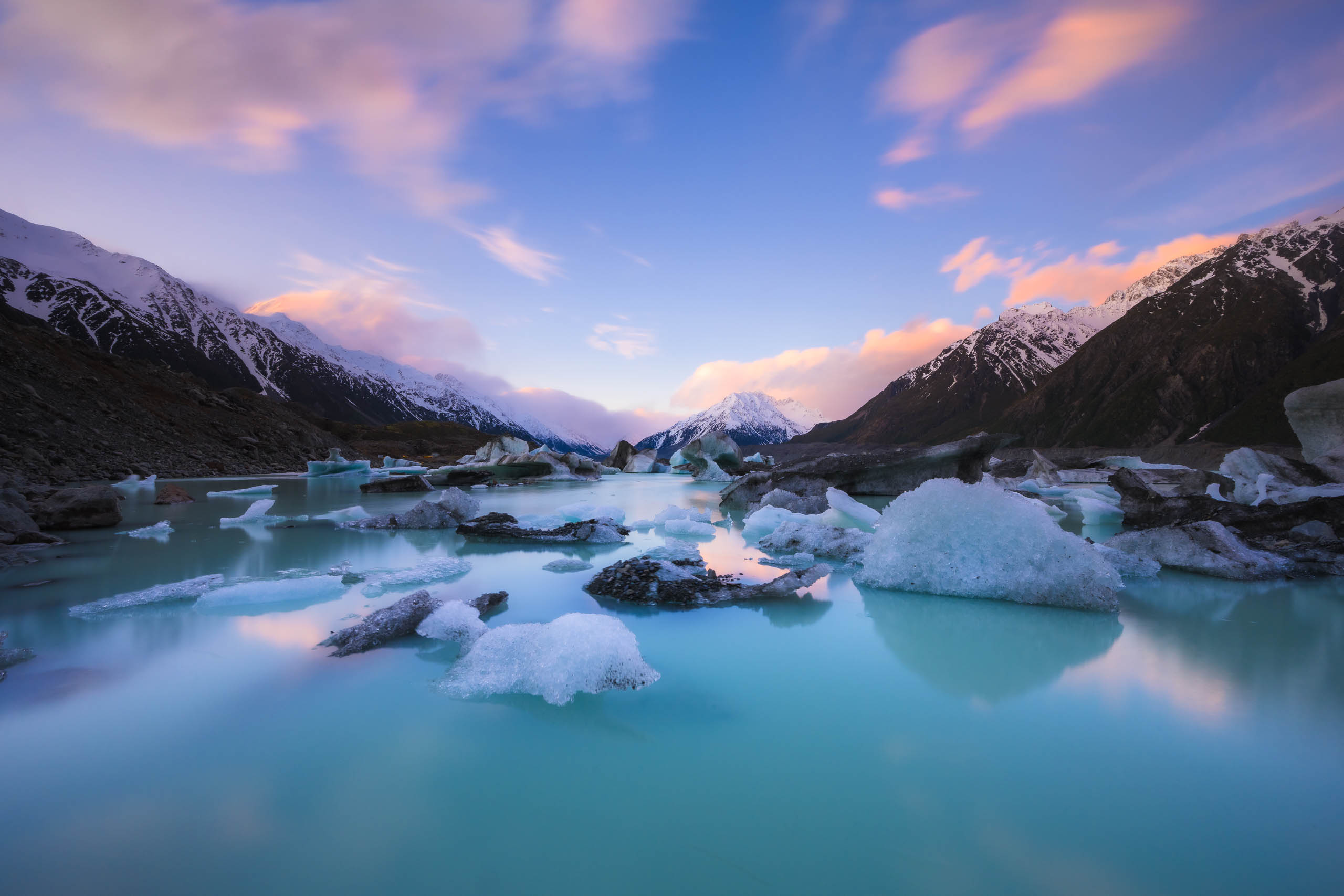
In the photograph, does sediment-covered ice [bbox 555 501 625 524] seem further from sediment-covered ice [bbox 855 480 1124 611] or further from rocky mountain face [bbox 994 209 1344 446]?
rocky mountain face [bbox 994 209 1344 446]

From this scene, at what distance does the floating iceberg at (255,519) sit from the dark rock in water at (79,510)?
4.21 ft

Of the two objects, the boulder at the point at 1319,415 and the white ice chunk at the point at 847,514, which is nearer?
the white ice chunk at the point at 847,514

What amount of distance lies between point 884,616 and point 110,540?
8.88m

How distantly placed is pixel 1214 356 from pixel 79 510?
→ 88074 millimetres

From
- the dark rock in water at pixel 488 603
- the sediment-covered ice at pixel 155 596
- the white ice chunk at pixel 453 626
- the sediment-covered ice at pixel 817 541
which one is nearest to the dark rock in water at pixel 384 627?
the white ice chunk at pixel 453 626

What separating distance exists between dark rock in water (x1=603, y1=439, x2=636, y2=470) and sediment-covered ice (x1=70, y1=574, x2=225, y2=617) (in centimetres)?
3652

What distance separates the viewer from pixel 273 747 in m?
2.12

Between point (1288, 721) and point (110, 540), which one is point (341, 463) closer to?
point (110, 540)

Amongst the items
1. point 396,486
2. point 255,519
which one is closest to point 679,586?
point 255,519

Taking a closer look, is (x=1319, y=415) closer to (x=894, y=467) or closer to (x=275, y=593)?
(x=894, y=467)

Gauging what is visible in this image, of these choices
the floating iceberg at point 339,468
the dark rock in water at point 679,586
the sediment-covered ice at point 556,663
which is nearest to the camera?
the sediment-covered ice at point 556,663

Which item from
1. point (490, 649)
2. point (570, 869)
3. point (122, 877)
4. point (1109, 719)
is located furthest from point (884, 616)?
point (122, 877)

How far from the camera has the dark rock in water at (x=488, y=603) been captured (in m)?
3.97

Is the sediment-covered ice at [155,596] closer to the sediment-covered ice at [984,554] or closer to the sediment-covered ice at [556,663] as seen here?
the sediment-covered ice at [556,663]
